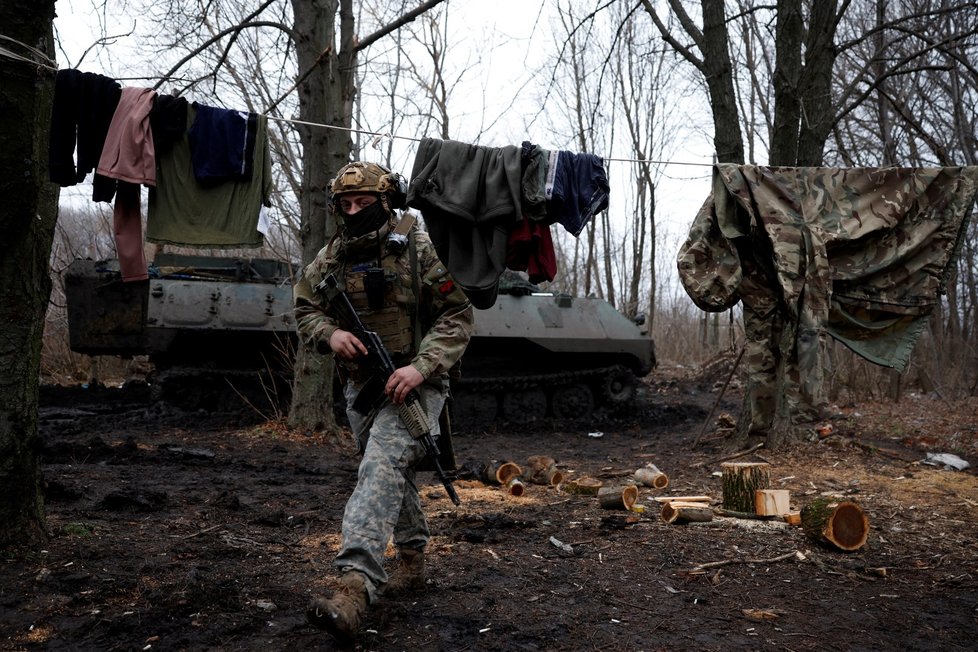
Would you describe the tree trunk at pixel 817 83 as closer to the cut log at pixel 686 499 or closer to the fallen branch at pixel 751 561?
the cut log at pixel 686 499

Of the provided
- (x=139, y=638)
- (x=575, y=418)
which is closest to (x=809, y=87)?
(x=575, y=418)

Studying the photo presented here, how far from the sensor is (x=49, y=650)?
2898 millimetres

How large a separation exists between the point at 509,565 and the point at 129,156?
3.23 metres

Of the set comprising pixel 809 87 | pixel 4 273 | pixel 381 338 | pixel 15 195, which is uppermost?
pixel 809 87

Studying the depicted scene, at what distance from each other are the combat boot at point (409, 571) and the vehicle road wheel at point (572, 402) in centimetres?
887

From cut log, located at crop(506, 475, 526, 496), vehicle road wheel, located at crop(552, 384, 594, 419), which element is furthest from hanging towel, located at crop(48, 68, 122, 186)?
vehicle road wheel, located at crop(552, 384, 594, 419)

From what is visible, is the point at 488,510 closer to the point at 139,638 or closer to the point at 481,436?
the point at 139,638

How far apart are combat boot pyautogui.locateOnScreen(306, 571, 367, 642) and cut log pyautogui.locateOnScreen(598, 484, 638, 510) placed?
272cm

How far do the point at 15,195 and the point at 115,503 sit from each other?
2.14m

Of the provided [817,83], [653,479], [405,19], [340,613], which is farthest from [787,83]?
[340,613]

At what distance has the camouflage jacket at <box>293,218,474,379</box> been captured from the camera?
11.4ft

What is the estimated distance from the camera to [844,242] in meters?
5.83

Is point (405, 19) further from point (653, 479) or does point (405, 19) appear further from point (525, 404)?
point (525, 404)

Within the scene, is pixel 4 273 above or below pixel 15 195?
below
